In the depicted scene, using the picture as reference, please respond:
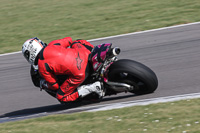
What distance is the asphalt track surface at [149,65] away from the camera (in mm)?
6723

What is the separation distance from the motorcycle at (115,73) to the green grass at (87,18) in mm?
4818

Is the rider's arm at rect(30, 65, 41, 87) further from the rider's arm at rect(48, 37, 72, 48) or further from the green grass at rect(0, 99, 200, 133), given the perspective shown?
the green grass at rect(0, 99, 200, 133)

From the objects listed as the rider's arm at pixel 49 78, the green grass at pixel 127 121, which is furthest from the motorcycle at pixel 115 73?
the green grass at pixel 127 121

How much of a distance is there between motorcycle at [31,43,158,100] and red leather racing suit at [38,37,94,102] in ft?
0.54

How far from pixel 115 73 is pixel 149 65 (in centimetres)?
234

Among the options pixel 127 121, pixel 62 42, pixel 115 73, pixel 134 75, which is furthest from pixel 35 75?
pixel 127 121

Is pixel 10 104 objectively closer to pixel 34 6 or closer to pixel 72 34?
pixel 72 34

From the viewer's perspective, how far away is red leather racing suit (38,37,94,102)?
19.2 feet

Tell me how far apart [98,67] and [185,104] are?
1494mm

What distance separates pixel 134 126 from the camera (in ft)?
15.5

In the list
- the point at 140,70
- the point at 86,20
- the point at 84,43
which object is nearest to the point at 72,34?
the point at 86,20

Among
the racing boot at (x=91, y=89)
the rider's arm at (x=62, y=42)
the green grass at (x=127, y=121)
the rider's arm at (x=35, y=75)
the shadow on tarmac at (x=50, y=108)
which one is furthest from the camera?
the shadow on tarmac at (x=50, y=108)

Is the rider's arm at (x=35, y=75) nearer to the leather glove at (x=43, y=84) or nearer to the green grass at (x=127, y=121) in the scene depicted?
the leather glove at (x=43, y=84)

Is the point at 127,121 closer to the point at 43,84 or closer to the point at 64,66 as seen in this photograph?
the point at 64,66
